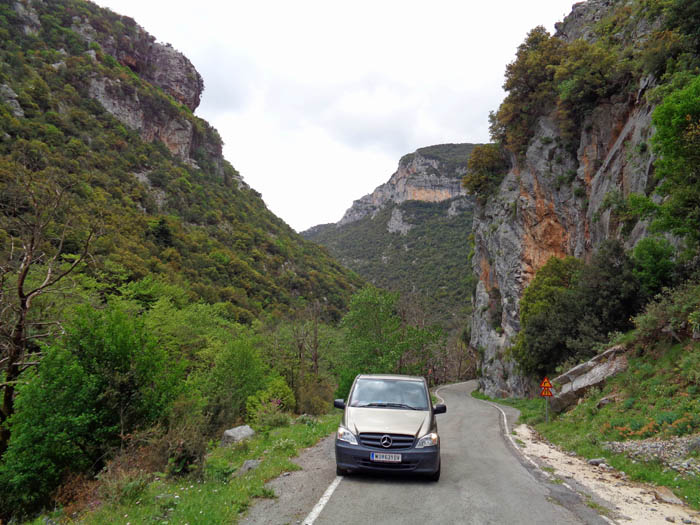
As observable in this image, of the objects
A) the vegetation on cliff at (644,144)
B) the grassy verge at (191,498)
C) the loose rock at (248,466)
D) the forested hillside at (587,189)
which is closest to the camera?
the grassy verge at (191,498)

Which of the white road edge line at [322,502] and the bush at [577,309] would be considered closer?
the white road edge line at [322,502]

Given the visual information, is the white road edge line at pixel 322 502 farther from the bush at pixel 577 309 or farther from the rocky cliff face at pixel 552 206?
the rocky cliff face at pixel 552 206

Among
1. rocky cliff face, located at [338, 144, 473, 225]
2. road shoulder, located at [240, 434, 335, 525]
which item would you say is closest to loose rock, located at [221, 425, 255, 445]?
road shoulder, located at [240, 434, 335, 525]

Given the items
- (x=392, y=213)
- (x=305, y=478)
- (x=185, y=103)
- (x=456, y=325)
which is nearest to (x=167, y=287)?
(x=305, y=478)

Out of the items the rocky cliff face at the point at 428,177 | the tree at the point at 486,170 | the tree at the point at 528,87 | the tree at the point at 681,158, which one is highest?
the rocky cliff face at the point at 428,177

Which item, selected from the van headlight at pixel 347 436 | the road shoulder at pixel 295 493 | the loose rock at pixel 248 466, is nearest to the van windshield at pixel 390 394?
the van headlight at pixel 347 436

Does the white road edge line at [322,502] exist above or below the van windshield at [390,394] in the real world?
below

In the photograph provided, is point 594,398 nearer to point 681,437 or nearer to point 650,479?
point 681,437

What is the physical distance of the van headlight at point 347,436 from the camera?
6080 mm

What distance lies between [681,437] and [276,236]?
2717 inches

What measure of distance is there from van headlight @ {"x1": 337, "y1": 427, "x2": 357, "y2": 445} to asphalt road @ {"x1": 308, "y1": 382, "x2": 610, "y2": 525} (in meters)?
0.58

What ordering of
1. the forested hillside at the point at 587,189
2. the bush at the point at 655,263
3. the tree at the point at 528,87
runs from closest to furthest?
the forested hillside at the point at 587,189 < the bush at the point at 655,263 < the tree at the point at 528,87

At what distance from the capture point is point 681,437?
7.54 metres

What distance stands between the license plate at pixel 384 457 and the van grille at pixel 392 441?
0.11m
